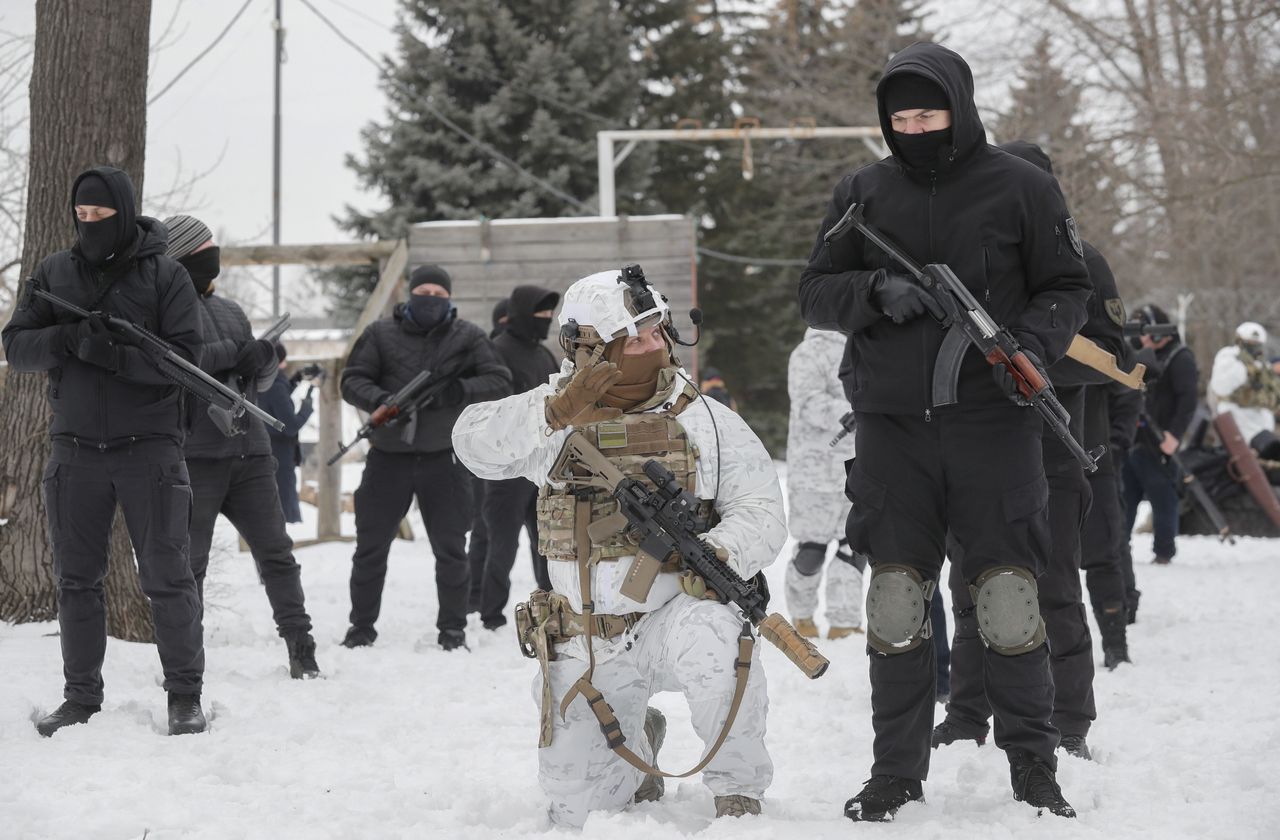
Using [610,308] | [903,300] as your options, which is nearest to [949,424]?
[903,300]

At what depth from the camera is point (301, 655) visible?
20.7ft

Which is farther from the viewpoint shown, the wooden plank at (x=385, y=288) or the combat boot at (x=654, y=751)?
the wooden plank at (x=385, y=288)

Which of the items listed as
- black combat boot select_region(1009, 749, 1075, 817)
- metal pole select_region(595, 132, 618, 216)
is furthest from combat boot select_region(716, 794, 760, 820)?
metal pole select_region(595, 132, 618, 216)

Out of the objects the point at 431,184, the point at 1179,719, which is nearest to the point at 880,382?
the point at 1179,719

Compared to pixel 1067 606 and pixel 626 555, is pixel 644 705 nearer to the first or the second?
pixel 626 555

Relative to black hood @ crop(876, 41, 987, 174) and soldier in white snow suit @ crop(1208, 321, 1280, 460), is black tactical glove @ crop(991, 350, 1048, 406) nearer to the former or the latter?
black hood @ crop(876, 41, 987, 174)

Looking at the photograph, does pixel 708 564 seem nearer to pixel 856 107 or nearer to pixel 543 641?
pixel 543 641

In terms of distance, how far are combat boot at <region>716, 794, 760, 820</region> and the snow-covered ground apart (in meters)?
0.06

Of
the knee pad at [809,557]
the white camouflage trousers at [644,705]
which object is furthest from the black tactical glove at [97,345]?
the knee pad at [809,557]

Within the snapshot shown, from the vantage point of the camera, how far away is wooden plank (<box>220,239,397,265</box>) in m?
11.7

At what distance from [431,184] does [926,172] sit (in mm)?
18874

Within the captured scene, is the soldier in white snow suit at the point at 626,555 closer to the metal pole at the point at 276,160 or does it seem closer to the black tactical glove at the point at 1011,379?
the black tactical glove at the point at 1011,379

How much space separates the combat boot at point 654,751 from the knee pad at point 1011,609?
1062 millimetres

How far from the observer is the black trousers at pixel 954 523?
3.84 metres
